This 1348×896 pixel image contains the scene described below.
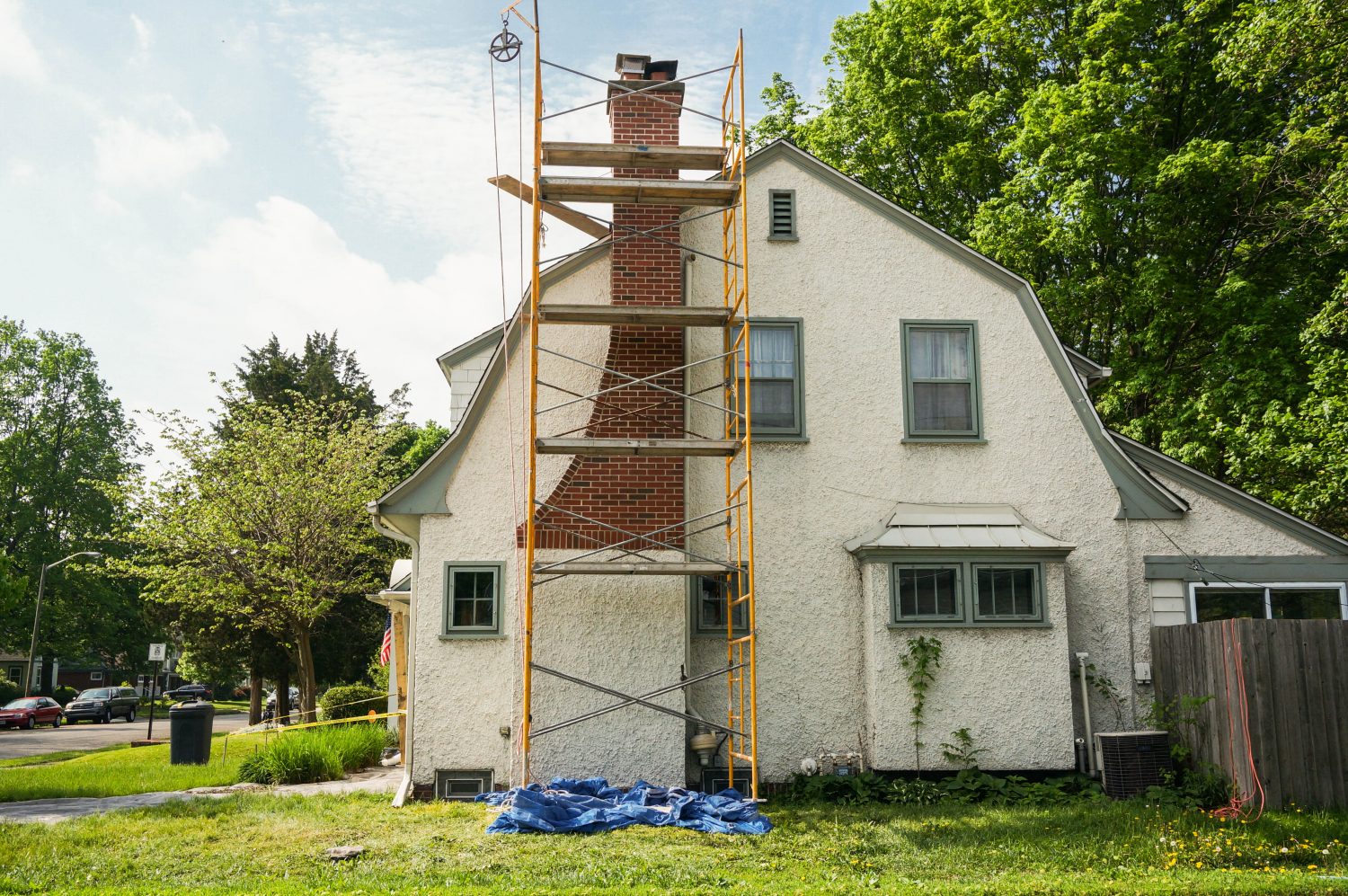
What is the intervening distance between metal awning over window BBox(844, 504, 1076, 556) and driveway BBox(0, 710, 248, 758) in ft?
68.0

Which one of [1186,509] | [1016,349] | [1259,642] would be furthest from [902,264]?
[1259,642]

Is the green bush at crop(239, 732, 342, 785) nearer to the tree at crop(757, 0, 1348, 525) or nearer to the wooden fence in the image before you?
the wooden fence

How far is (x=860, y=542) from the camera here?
11.6 m

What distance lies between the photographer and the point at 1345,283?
47.6ft

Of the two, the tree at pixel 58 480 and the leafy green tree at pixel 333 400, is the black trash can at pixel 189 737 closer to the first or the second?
the leafy green tree at pixel 333 400

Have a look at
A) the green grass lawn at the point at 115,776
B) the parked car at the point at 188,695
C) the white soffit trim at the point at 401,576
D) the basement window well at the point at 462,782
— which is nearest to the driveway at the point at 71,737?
the green grass lawn at the point at 115,776

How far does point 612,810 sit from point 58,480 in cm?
5134

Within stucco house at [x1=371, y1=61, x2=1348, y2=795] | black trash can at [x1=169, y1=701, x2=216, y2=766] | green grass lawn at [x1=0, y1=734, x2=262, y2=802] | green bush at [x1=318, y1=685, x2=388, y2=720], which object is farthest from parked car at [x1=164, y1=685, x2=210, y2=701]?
stucco house at [x1=371, y1=61, x2=1348, y2=795]

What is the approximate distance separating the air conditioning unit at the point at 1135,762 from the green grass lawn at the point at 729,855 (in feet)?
2.21

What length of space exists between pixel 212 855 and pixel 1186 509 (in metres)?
10.6

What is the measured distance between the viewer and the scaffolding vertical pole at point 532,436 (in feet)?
33.6

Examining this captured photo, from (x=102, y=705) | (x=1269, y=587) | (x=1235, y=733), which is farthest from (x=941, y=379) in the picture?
(x=102, y=705)

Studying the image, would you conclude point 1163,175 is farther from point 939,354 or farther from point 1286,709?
point 1286,709

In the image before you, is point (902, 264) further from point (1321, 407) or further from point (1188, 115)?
point (1188, 115)
